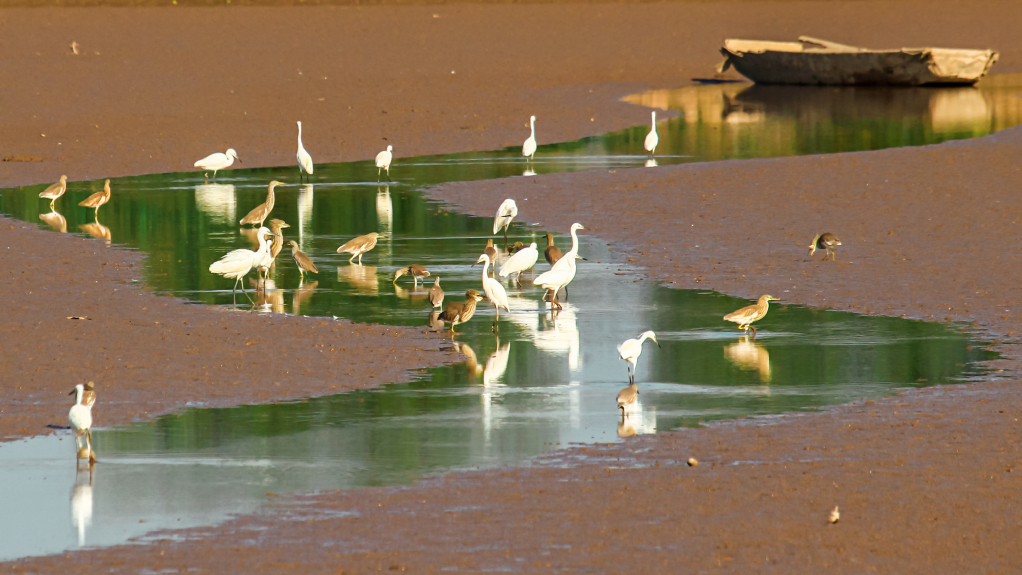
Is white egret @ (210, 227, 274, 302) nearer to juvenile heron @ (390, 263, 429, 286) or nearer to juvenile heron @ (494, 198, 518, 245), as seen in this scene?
juvenile heron @ (390, 263, 429, 286)

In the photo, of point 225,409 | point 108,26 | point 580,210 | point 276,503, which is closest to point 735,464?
point 276,503

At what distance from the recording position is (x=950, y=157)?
24391 millimetres

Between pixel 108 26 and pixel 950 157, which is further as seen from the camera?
pixel 108 26

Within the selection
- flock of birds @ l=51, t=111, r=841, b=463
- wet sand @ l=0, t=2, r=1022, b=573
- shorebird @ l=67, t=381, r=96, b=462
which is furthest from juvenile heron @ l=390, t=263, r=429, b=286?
shorebird @ l=67, t=381, r=96, b=462

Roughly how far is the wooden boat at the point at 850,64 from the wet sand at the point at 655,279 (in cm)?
925

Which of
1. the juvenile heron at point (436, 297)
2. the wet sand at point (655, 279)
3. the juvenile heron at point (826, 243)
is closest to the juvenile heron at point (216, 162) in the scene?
the wet sand at point (655, 279)

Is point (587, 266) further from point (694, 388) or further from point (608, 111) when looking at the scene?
point (608, 111)

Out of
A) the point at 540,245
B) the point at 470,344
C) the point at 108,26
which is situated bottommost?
the point at 470,344

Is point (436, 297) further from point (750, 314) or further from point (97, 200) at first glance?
point (97, 200)

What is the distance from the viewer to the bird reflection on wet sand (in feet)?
37.2

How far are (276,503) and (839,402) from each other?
4.51 m

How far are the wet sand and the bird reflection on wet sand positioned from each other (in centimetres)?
137

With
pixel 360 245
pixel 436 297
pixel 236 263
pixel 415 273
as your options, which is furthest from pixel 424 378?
pixel 360 245

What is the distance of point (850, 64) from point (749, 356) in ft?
117
